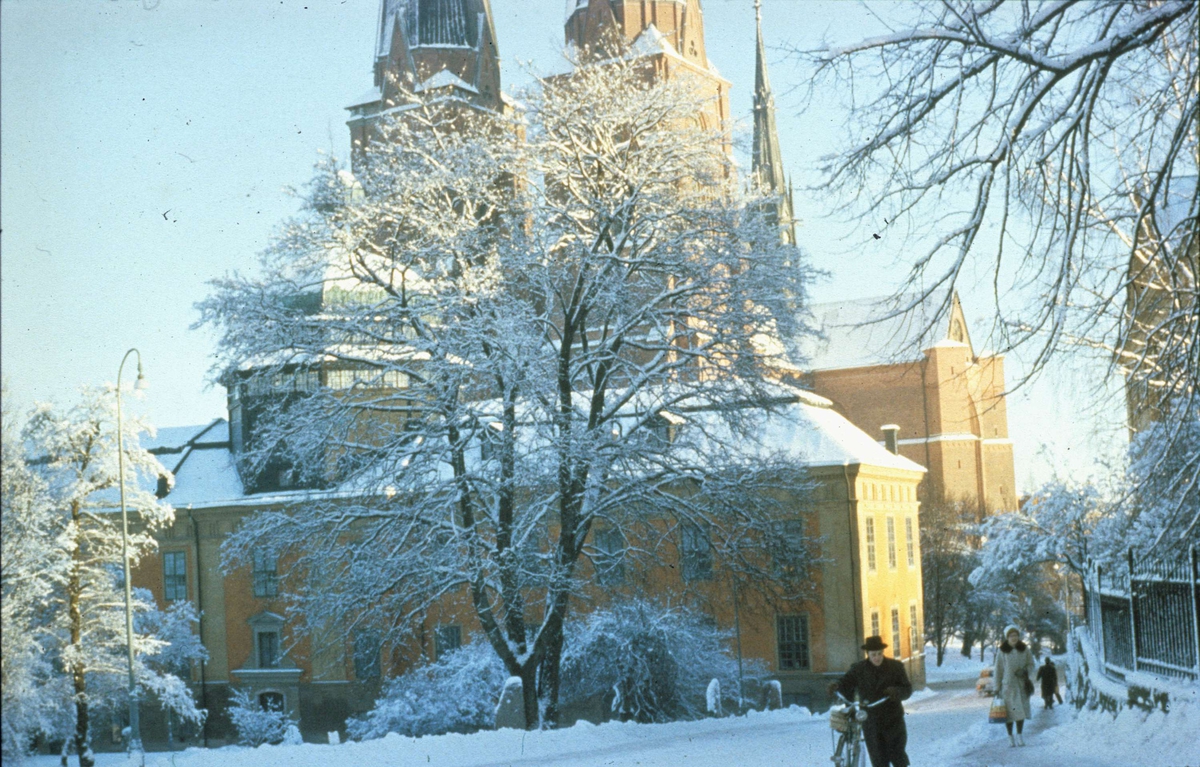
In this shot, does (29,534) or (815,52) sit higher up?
(815,52)

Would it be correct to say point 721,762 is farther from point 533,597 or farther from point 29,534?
point 533,597

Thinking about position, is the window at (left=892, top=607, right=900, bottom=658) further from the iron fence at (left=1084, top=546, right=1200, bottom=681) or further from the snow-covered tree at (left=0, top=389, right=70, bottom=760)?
the snow-covered tree at (left=0, top=389, right=70, bottom=760)

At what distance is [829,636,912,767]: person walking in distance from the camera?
10.6 meters

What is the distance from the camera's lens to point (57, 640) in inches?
482

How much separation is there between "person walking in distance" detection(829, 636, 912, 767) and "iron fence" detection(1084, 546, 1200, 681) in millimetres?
3407

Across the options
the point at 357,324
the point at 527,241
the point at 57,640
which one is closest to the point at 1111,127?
the point at 57,640

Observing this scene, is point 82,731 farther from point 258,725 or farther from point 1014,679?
point 258,725

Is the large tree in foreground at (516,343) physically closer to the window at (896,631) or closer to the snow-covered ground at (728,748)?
the snow-covered ground at (728,748)

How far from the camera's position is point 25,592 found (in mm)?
10164

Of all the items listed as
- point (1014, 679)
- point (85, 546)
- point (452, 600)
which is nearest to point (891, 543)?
point (452, 600)

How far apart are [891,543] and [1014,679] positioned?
30096 mm

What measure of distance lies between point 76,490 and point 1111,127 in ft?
33.7

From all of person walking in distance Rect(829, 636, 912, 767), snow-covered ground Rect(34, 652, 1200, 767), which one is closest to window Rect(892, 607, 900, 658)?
snow-covered ground Rect(34, 652, 1200, 767)

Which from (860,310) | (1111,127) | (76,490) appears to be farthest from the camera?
(860,310)
